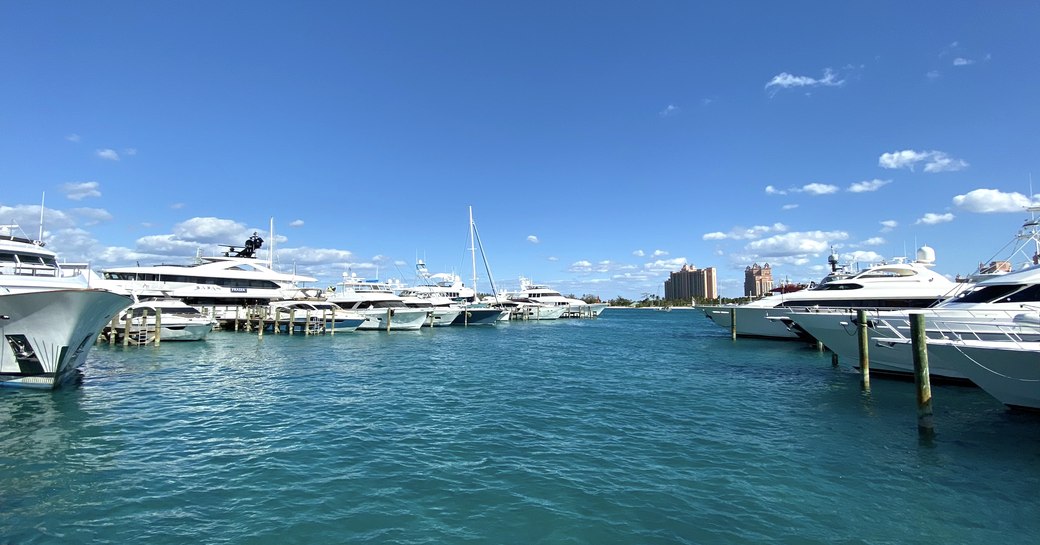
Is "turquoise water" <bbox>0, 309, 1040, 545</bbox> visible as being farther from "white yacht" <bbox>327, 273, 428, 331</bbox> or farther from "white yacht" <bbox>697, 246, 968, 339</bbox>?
"white yacht" <bbox>327, 273, 428, 331</bbox>

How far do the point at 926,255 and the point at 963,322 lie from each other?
27.7 m

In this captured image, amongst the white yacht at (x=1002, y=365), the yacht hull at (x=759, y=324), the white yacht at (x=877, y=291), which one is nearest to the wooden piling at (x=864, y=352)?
the white yacht at (x=1002, y=365)

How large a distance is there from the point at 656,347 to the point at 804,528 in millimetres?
30700

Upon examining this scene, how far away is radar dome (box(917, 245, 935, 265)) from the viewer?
3580cm

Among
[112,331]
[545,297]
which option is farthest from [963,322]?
[545,297]

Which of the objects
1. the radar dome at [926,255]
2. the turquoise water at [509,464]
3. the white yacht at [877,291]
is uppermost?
the radar dome at [926,255]

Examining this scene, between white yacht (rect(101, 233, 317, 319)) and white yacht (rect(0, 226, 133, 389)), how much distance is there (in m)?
33.6

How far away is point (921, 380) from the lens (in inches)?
480

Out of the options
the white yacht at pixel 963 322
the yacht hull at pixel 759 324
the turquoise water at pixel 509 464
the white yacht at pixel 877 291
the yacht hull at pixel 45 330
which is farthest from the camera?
the yacht hull at pixel 759 324

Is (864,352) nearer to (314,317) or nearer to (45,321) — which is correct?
(45,321)

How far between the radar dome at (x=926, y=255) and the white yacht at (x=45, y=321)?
46855mm

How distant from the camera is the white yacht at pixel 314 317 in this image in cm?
4459

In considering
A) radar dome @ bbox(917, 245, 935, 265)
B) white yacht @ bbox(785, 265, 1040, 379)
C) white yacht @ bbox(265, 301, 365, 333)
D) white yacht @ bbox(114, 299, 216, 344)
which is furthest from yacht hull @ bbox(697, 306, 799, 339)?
white yacht @ bbox(114, 299, 216, 344)

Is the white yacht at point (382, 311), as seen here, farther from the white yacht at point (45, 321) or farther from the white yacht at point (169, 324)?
the white yacht at point (45, 321)
